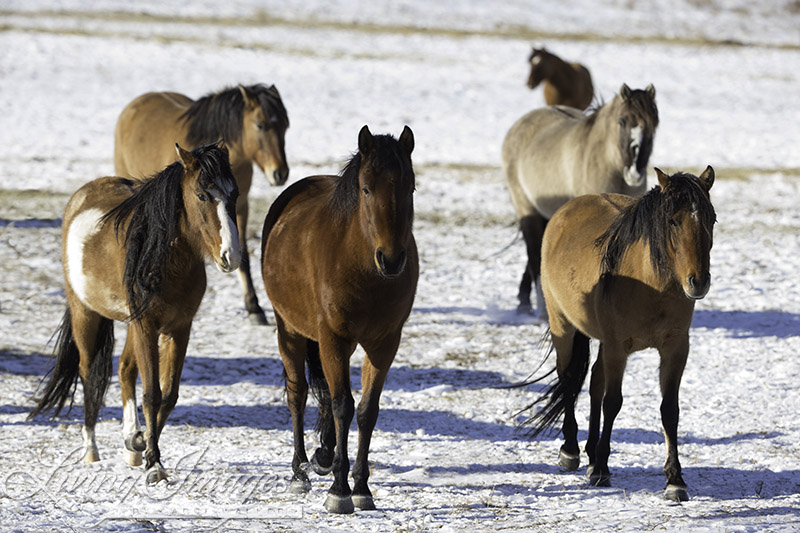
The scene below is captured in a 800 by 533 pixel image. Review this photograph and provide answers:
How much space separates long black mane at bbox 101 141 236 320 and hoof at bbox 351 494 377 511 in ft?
5.01

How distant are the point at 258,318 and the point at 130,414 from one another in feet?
10.8

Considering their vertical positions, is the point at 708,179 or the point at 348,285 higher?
the point at 708,179

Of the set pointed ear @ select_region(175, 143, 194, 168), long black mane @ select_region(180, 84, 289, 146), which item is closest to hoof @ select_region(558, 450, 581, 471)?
pointed ear @ select_region(175, 143, 194, 168)

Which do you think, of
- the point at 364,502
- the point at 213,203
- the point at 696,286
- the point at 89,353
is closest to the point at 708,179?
the point at 696,286

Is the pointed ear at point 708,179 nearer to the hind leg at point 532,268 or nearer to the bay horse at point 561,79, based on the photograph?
the hind leg at point 532,268

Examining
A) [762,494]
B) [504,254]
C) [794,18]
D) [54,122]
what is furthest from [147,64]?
[794,18]

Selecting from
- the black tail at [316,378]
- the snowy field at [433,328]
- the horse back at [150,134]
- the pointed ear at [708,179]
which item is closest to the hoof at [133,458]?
the snowy field at [433,328]

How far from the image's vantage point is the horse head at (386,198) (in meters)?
4.38

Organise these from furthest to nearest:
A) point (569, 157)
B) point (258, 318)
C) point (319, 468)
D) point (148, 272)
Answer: point (569, 157) < point (258, 318) < point (319, 468) < point (148, 272)

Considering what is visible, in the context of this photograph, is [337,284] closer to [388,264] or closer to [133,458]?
[388,264]

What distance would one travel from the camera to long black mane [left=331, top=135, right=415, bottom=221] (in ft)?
14.7

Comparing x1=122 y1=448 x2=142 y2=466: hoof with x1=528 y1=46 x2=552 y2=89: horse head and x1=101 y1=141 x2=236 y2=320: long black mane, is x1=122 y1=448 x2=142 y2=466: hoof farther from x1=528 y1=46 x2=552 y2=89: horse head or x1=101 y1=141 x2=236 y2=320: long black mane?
x1=528 y1=46 x2=552 y2=89: horse head

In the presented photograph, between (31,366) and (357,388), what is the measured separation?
2.54 metres

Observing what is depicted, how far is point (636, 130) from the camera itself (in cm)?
802
